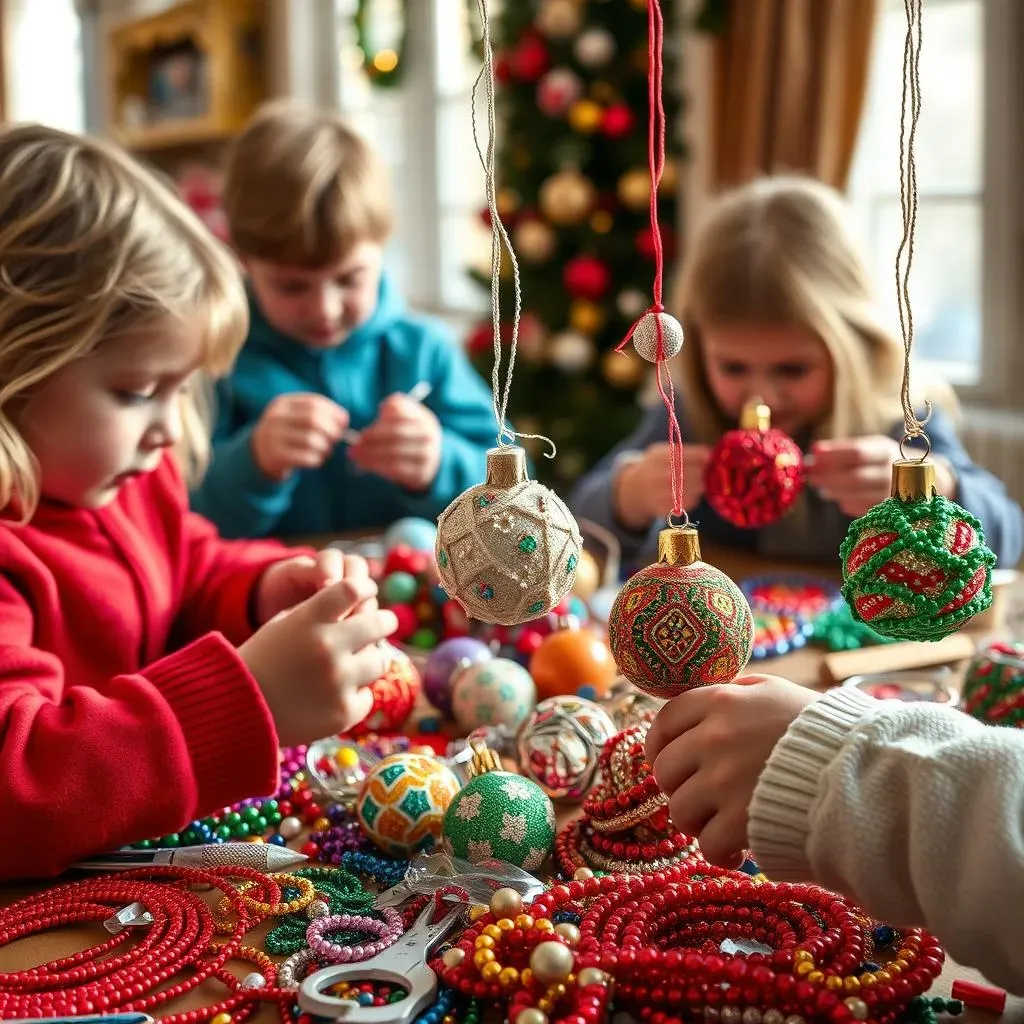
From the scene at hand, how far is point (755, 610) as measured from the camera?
4.18 ft

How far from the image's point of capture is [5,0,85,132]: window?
20.3 ft

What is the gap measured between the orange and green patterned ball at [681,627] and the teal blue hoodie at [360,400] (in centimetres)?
124

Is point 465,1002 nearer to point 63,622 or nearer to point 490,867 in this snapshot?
point 490,867

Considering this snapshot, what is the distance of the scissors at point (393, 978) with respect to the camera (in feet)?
1.95

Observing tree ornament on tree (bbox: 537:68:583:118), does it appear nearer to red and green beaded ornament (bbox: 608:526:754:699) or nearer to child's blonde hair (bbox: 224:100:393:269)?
child's blonde hair (bbox: 224:100:393:269)

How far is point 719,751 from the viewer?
0.64 meters

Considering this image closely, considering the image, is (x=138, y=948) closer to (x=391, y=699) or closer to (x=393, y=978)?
(x=393, y=978)

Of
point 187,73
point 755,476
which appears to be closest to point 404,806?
point 755,476

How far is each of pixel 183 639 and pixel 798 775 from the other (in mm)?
755

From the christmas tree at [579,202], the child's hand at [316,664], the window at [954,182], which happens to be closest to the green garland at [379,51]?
the christmas tree at [579,202]

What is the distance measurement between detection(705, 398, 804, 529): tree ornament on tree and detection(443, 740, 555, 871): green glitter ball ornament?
390 millimetres

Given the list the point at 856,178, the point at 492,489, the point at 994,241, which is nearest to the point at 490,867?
the point at 492,489

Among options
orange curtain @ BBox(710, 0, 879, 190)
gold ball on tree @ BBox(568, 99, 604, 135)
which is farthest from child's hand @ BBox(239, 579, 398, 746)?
gold ball on tree @ BBox(568, 99, 604, 135)

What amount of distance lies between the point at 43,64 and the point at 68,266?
6.20 m
